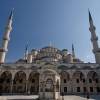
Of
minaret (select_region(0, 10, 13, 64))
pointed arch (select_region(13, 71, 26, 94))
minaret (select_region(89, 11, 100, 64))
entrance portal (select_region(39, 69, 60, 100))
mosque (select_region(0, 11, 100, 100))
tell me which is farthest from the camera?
minaret (select_region(89, 11, 100, 64))

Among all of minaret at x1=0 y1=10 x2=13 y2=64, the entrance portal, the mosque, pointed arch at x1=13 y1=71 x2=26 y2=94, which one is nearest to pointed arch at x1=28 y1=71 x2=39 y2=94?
the mosque

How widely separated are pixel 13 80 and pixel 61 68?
12.5m

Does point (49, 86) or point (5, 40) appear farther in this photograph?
point (5, 40)

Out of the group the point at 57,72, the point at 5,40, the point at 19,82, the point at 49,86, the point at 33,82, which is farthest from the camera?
the point at 5,40

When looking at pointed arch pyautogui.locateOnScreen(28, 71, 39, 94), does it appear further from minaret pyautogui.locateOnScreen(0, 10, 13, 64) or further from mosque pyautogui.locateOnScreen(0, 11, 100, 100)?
minaret pyautogui.locateOnScreen(0, 10, 13, 64)

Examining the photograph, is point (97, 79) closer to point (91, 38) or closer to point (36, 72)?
point (91, 38)

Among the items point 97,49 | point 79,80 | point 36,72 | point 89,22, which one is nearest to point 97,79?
point 79,80

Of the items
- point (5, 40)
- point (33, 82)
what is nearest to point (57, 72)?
point (33, 82)

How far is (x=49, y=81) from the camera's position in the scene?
20.0m

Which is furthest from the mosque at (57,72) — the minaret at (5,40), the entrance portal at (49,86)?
the entrance portal at (49,86)

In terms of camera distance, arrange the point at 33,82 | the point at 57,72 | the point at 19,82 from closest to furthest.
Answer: the point at 57,72
the point at 19,82
the point at 33,82

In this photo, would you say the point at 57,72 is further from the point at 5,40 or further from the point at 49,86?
the point at 5,40

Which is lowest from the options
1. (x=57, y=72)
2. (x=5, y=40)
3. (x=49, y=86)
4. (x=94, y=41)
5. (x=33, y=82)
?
(x=49, y=86)

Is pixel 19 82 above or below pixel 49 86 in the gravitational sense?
above
